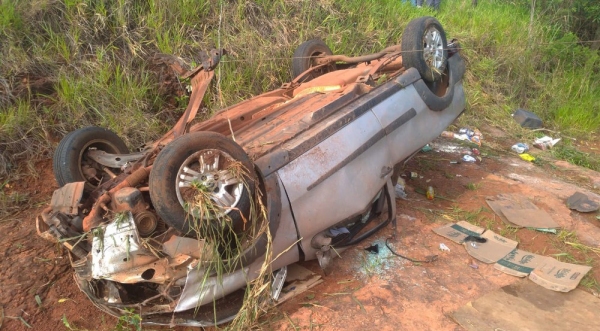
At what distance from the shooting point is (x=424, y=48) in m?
4.64

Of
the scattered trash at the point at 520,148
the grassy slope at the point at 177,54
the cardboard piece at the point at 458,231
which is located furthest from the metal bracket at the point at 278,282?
the scattered trash at the point at 520,148

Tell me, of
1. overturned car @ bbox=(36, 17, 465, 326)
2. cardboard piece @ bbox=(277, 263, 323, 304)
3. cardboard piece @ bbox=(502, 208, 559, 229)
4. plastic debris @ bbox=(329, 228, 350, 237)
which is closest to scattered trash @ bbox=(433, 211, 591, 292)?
cardboard piece @ bbox=(502, 208, 559, 229)

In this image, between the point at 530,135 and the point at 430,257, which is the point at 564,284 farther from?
the point at 530,135

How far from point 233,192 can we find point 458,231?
2.38 metres

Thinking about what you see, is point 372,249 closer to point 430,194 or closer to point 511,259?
point 511,259

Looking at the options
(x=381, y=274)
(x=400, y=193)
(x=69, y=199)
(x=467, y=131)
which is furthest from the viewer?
(x=467, y=131)

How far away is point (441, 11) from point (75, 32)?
7.55 m

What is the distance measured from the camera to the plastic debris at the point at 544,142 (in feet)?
23.8

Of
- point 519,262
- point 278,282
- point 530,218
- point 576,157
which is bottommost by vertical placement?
point 576,157

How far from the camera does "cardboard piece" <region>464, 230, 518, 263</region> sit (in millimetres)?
3947

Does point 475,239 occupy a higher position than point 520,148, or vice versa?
point 475,239

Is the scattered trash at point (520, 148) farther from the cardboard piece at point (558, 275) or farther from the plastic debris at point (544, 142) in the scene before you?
the cardboard piece at point (558, 275)

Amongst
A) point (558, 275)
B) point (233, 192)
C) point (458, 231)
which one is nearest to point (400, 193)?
point (458, 231)

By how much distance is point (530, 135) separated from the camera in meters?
7.63
